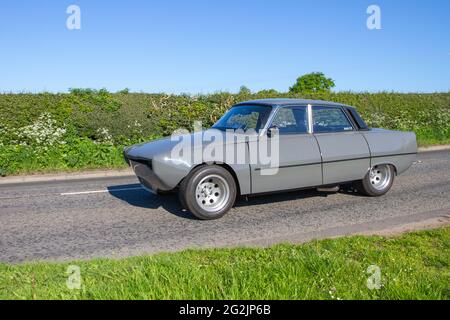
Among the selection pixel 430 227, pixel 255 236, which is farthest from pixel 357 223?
pixel 255 236

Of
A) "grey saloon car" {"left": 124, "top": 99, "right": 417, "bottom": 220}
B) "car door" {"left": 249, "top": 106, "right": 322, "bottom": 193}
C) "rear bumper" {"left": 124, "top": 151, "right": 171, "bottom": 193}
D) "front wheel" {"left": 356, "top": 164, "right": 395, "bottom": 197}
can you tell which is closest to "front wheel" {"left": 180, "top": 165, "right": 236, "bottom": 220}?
"grey saloon car" {"left": 124, "top": 99, "right": 417, "bottom": 220}

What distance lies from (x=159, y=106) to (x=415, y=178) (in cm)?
1064

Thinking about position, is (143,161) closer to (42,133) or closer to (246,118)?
(246,118)

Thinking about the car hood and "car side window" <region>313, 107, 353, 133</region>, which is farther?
"car side window" <region>313, 107, 353, 133</region>

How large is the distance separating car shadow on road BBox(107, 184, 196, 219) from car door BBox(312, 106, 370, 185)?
2.36m

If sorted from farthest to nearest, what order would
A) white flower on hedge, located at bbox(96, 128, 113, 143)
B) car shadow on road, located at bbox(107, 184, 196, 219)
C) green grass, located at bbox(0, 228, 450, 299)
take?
1. white flower on hedge, located at bbox(96, 128, 113, 143)
2. car shadow on road, located at bbox(107, 184, 196, 219)
3. green grass, located at bbox(0, 228, 450, 299)

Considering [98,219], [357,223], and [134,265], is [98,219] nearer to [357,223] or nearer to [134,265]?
[134,265]

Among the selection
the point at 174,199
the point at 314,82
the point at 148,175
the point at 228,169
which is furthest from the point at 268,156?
the point at 314,82

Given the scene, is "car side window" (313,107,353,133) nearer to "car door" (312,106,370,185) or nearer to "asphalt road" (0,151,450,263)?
"car door" (312,106,370,185)

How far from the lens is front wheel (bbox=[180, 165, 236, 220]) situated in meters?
5.79

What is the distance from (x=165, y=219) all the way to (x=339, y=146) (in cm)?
305

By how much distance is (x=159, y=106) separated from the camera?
17.0m

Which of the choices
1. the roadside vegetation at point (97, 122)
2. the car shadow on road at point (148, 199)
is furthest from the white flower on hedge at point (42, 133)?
the car shadow on road at point (148, 199)

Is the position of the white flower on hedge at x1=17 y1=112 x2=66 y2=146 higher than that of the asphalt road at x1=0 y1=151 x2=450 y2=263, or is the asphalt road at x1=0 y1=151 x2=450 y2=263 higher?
the white flower on hedge at x1=17 y1=112 x2=66 y2=146
